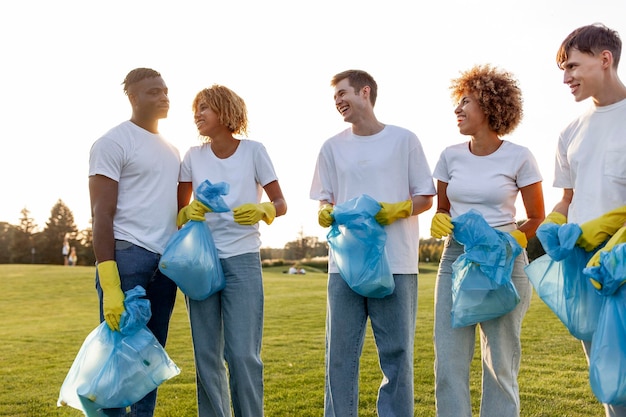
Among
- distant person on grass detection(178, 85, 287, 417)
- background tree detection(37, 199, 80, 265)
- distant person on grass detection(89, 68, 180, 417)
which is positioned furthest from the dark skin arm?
background tree detection(37, 199, 80, 265)

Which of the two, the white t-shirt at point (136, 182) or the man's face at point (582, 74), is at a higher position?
the man's face at point (582, 74)

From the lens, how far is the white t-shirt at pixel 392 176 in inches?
130

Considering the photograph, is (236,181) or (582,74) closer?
(582,74)

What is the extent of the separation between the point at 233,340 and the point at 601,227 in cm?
180

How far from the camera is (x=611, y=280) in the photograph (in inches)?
96.1

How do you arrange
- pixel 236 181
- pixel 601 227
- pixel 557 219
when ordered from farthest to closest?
pixel 236 181
pixel 557 219
pixel 601 227

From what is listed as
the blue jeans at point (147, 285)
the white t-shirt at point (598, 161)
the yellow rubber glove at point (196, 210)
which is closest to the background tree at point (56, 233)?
the blue jeans at point (147, 285)

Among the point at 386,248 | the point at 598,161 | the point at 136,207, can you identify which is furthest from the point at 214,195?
the point at 598,161

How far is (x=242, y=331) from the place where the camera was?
10.9ft

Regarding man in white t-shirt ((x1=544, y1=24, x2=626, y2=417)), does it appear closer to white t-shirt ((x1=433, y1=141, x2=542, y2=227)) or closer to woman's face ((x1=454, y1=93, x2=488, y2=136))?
white t-shirt ((x1=433, y1=141, x2=542, y2=227))

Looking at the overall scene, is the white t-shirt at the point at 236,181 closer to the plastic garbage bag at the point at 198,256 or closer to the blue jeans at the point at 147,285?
the plastic garbage bag at the point at 198,256

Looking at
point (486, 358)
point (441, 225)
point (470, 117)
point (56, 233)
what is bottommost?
point (486, 358)

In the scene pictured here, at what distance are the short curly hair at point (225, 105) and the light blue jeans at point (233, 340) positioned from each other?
710mm

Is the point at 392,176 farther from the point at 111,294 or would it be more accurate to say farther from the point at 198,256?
the point at 111,294
